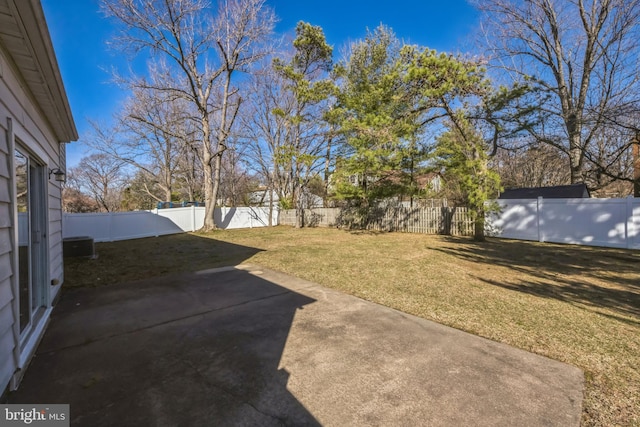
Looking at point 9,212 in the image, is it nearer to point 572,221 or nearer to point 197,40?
point 572,221

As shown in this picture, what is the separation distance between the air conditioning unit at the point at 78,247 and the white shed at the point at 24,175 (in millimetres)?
4152

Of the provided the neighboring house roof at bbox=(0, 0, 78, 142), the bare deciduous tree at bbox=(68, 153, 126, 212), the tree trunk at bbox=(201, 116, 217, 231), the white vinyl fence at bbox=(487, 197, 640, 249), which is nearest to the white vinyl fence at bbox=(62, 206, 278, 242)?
the tree trunk at bbox=(201, 116, 217, 231)

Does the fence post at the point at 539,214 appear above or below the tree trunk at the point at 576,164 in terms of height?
below

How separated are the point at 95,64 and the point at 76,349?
44.6ft

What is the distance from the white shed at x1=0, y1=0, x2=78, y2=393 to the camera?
1.97m

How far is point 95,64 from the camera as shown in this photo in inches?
462

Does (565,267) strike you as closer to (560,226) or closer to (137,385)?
(560,226)

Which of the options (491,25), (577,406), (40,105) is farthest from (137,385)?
(491,25)

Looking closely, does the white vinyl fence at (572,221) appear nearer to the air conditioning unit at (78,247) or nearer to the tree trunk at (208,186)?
the tree trunk at (208,186)

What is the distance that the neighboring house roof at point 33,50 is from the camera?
1834 mm

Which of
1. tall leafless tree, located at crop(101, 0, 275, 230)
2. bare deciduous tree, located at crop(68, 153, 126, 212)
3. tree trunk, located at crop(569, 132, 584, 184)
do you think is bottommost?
tree trunk, located at crop(569, 132, 584, 184)

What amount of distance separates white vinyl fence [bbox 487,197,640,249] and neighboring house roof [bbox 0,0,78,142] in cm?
1184

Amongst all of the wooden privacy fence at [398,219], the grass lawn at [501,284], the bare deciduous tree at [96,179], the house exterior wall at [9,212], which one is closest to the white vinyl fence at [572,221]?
the grass lawn at [501,284]

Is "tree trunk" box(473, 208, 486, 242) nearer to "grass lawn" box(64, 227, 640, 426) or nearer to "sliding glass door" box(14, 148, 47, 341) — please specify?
"grass lawn" box(64, 227, 640, 426)
